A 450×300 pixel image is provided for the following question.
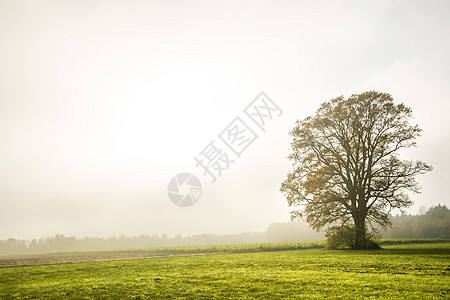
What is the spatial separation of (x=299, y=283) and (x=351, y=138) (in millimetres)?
31993

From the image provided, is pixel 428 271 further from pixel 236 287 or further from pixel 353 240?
pixel 353 240

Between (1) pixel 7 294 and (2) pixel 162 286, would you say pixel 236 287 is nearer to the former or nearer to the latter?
(2) pixel 162 286

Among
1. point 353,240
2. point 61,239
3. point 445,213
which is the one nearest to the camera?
point 353,240

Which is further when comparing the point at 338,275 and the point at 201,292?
the point at 338,275

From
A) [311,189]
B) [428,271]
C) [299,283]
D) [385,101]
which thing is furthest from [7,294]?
[385,101]

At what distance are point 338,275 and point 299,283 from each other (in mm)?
3576

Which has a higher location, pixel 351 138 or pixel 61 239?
pixel 351 138

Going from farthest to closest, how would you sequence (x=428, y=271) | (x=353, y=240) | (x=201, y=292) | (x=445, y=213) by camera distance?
1. (x=445, y=213)
2. (x=353, y=240)
3. (x=428, y=271)
4. (x=201, y=292)

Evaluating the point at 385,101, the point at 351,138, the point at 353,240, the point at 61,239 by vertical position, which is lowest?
the point at 61,239

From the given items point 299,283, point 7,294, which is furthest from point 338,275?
point 7,294

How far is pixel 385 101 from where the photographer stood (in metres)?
37.2

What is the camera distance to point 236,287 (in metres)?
13.4

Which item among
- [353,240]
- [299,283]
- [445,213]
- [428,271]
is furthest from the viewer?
[445,213]

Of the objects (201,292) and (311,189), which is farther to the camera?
(311,189)
